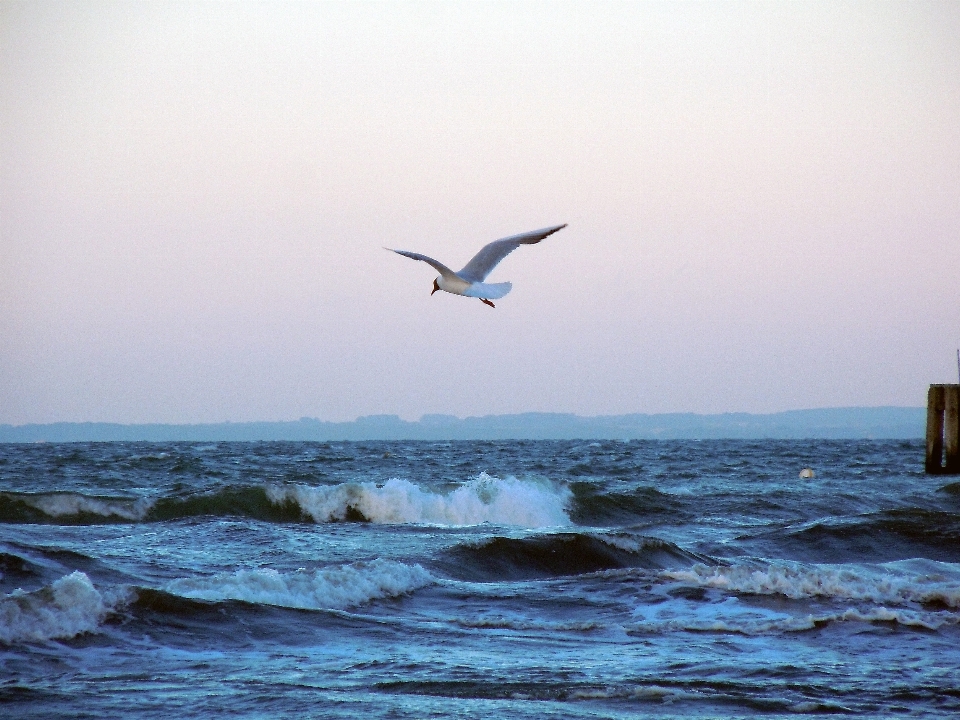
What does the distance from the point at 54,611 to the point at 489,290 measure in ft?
16.2

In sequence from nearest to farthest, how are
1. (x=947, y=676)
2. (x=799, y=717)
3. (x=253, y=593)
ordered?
1. (x=799, y=717)
2. (x=947, y=676)
3. (x=253, y=593)

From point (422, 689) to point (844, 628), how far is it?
3.65 m

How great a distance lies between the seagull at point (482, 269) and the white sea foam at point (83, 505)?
862cm

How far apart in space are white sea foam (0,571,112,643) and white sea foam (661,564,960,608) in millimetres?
5207

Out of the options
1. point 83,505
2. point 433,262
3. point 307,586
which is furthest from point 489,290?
point 83,505

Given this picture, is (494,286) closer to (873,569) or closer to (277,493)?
(873,569)

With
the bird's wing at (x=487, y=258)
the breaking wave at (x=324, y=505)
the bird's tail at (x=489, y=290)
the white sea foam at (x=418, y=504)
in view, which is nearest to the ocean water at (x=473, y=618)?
the breaking wave at (x=324, y=505)

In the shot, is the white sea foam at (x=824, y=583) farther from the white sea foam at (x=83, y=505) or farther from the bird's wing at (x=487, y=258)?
the white sea foam at (x=83, y=505)

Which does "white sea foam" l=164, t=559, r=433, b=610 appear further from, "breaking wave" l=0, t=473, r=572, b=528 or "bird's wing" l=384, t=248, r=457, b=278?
"breaking wave" l=0, t=473, r=572, b=528

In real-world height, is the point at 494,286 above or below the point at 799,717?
above

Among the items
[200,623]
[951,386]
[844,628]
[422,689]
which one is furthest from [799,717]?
[951,386]

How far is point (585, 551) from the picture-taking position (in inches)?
477

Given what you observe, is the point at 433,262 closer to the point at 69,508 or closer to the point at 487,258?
the point at 487,258

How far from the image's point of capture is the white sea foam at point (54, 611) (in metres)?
7.25
